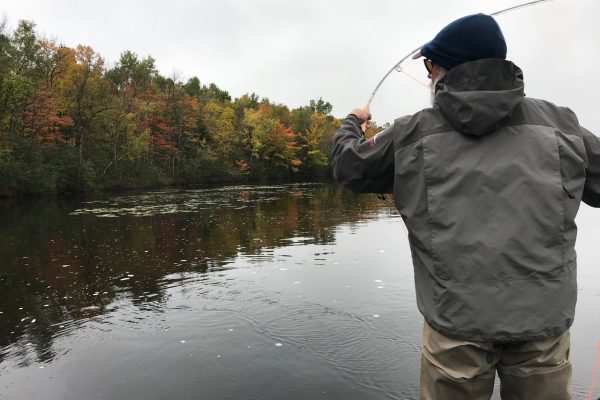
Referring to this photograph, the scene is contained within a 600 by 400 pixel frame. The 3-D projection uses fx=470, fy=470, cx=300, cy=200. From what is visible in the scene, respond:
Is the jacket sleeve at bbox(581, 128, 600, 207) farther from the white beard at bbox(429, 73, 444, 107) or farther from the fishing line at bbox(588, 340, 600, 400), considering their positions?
the fishing line at bbox(588, 340, 600, 400)

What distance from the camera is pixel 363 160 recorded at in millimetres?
2193

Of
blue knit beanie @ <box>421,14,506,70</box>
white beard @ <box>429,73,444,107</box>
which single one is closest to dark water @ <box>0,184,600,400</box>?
white beard @ <box>429,73,444,107</box>

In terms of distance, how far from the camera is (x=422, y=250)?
2043 millimetres

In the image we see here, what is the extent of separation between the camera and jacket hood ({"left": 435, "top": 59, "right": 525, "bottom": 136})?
6.06ft

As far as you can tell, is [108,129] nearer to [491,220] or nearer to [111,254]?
[111,254]

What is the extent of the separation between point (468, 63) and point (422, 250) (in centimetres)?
81

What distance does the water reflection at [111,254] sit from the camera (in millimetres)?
7094

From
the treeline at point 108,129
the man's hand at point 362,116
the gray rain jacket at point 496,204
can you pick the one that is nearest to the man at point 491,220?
the gray rain jacket at point 496,204

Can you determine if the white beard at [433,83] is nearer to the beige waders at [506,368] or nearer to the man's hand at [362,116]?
the man's hand at [362,116]


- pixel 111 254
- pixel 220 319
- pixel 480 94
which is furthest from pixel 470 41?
pixel 111 254

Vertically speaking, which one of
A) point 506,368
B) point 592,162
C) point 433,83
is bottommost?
point 506,368

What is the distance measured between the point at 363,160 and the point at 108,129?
4769 cm

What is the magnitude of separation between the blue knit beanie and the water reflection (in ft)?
18.3

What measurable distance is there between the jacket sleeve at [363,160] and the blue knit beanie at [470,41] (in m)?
0.41
